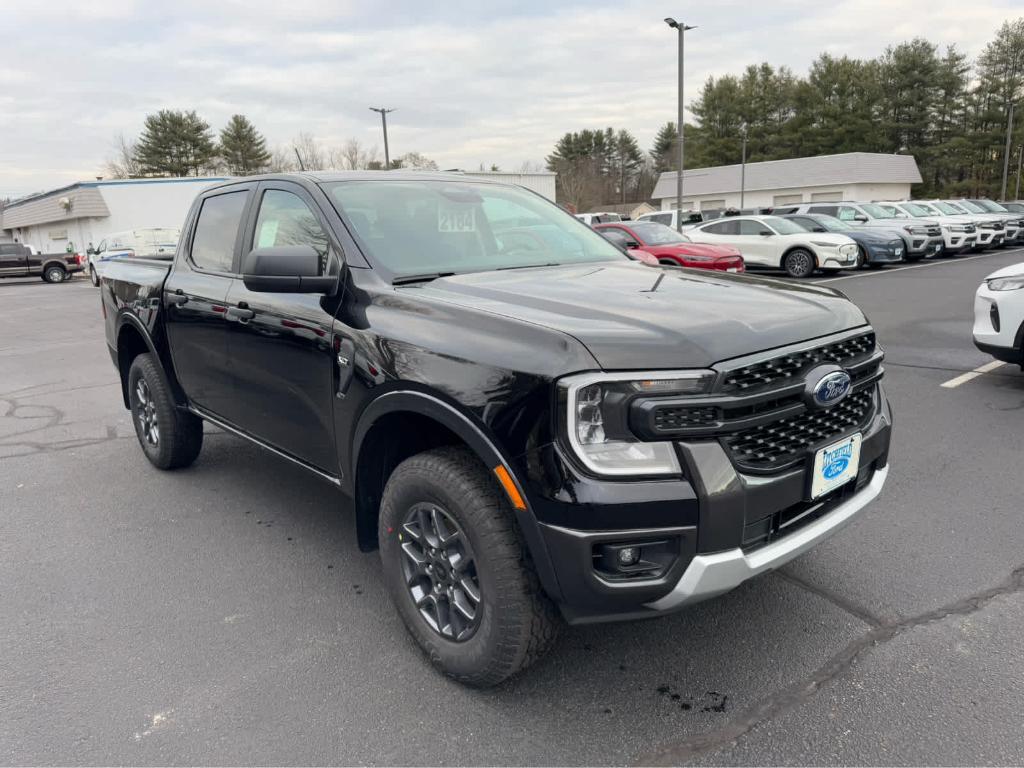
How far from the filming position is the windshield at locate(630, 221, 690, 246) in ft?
51.7

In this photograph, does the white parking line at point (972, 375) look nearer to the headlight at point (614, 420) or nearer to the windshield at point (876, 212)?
the headlight at point (614, 420)

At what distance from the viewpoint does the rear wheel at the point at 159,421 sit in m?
4.71

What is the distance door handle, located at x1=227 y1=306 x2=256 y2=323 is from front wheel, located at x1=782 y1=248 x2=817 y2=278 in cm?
1620

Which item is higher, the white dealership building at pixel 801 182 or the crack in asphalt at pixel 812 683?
the white dealership building at pixel 801 182

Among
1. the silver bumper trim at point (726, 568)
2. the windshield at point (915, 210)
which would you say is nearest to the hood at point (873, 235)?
the windshield at point (915, 210)

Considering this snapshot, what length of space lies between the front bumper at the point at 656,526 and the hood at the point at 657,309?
0.30m

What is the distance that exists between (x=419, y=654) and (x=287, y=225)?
80.4 inches

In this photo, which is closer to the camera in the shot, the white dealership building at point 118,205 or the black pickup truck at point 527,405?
the black pickup truck at point 527,405

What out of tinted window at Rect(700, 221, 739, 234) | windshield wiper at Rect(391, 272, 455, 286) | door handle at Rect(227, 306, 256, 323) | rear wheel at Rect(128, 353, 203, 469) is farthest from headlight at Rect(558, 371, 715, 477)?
tinted window at Rect(700, 221, 739, 234)

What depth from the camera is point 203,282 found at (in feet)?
13.5

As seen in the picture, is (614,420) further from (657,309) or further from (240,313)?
(240,313)

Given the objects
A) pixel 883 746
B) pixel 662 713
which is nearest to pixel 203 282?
pixel 662 713

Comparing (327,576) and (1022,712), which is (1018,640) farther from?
(327,576)

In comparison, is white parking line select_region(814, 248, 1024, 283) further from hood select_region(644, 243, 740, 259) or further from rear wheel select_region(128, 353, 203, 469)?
rear wheel select_region(128, 353, 203, 469)
